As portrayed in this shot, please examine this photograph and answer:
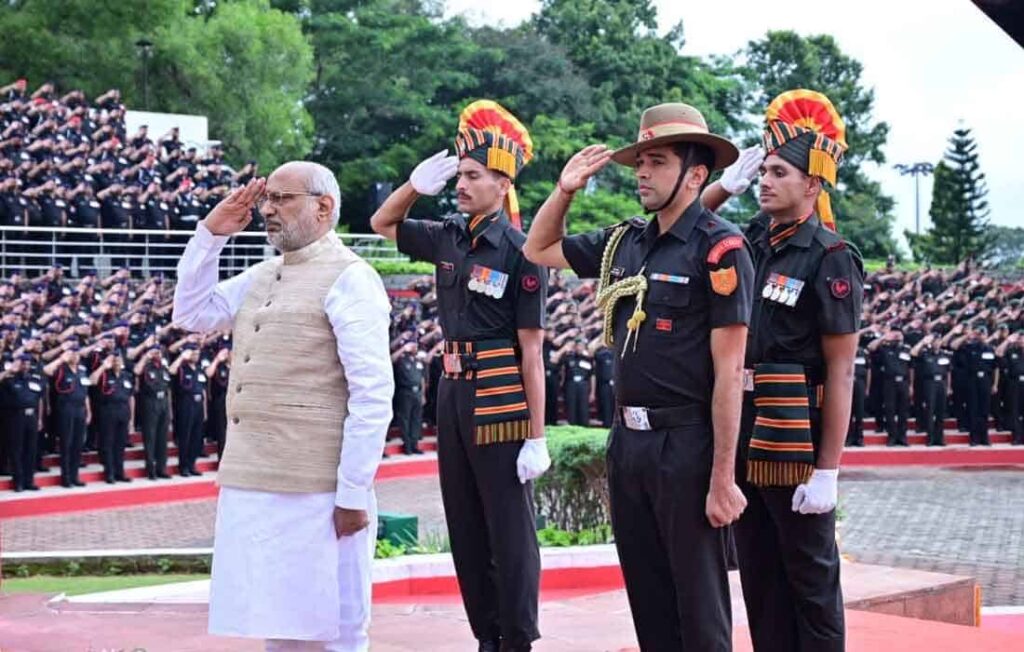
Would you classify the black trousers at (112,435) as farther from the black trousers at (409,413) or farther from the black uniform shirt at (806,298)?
the black uniform shirt at (806,298)

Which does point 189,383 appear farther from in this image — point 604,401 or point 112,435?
point 604,401

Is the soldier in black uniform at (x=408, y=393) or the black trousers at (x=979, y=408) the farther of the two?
the black trousers at (x=979, y=408)

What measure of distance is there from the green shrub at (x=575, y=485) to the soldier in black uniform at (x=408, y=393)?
8.59m

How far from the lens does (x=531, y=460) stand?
17.5 feet

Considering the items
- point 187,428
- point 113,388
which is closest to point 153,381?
point 113,388

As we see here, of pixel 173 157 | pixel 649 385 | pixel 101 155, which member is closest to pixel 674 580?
pixel 649 385

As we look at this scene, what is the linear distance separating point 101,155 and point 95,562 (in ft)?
44.5

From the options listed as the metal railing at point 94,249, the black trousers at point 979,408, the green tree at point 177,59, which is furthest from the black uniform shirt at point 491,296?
the green tree at point 177,59

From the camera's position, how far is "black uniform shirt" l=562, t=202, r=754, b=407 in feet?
13.9

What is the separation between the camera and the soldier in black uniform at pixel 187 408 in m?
15.8

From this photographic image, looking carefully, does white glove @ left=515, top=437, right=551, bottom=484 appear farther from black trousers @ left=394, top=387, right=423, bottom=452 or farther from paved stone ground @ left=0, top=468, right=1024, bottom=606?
black trousers @ left=394, top=387, right=423, bottom=452

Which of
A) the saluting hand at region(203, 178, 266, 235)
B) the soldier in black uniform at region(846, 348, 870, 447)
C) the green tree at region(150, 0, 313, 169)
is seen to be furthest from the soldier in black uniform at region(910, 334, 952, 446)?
the green tree at region(150, 0, 313, 169)

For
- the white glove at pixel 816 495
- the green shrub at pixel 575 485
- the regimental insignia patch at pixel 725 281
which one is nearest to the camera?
the regimental insignia patch at pixel 725 281

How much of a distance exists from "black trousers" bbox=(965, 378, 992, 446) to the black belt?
1721cm
